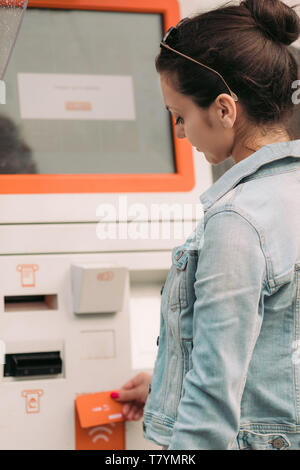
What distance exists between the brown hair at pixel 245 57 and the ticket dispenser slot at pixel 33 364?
791 millimetres

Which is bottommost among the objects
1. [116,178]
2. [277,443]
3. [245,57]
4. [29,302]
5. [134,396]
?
[134,396]

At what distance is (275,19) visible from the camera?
3.28 feet

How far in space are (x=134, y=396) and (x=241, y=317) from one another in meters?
0.73

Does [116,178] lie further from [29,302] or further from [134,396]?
[134,396]

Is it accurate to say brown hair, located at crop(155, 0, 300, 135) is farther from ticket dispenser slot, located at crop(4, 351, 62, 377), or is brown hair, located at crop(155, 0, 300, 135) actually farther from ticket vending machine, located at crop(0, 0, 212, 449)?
ticket dispenser slot, located at crop(4, 351, 62, 377)

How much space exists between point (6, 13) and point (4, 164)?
43 cm

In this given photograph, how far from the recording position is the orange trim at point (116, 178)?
1.51 metres

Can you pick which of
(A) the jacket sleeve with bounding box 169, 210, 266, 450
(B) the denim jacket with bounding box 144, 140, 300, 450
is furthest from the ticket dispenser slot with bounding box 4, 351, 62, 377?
(A) the jacket sleeve with bounding box 169, 210, 266, 450

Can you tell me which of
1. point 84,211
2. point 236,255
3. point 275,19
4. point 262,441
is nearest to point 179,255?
point 236,255

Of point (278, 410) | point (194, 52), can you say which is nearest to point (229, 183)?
point (194, 52)

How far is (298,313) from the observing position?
887 millimetres

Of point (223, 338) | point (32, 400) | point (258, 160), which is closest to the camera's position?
point (223, 338)

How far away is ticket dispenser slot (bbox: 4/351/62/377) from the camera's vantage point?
4.77 feet

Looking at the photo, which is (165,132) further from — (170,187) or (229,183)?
(229,183)
